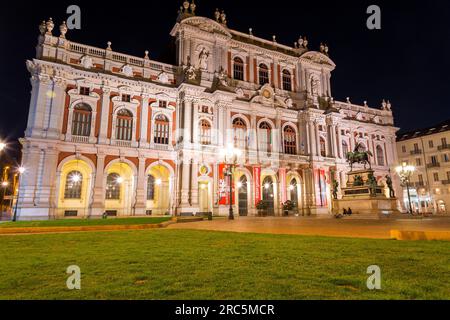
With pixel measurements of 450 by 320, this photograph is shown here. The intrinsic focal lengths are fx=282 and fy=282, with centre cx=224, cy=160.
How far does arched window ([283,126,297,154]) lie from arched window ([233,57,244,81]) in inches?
328

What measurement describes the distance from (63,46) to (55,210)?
47.0 ft

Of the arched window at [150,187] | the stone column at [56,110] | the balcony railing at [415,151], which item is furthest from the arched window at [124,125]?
the balcony railing at [415,151]

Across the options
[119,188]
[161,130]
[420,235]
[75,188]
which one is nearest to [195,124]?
[161,130]

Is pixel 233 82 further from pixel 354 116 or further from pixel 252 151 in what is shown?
pixel 354 116

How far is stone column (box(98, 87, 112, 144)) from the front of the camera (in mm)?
25364

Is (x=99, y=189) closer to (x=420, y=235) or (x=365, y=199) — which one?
(x=365, y=199)

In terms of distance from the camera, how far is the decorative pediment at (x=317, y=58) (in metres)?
37.8

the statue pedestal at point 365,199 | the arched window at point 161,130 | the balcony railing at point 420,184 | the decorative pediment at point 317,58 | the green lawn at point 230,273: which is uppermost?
the decorative pediment at point 317,58

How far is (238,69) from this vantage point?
3409 centimetres

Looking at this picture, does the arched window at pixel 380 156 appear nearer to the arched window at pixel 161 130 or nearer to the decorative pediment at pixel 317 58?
the decorative pediment at pixel 317 58

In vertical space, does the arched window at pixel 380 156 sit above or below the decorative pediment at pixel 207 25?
below

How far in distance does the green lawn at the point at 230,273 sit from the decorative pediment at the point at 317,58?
35823 mm

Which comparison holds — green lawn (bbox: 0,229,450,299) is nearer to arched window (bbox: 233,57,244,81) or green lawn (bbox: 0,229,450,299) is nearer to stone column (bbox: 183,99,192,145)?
stone column (bbox: 183,99,192,145)
